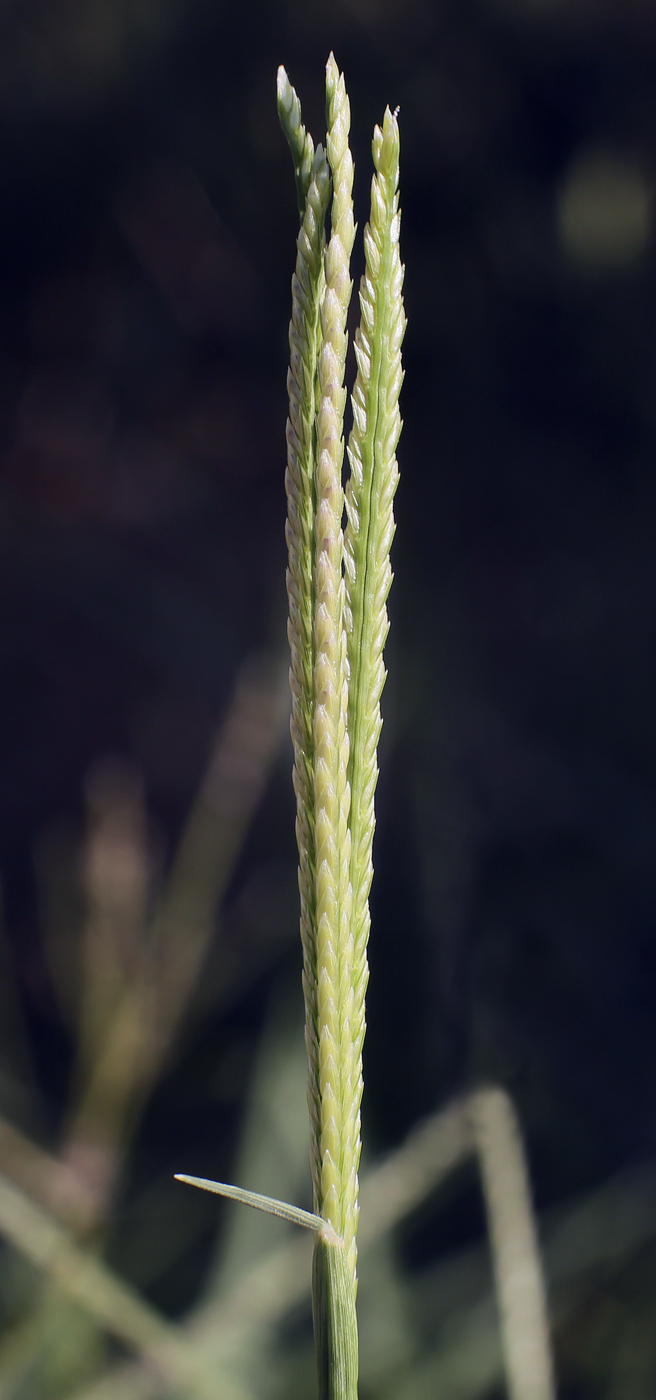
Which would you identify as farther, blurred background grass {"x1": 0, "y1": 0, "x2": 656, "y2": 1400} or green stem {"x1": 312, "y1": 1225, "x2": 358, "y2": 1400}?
blurred background grass {"x1": 0, "y1": 0, "x2": 656, "y2": 1400}

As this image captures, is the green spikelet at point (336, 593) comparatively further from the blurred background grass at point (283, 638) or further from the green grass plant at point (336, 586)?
the blurred background grass at point (283, 638)

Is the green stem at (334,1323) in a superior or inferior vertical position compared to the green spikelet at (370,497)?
inferior

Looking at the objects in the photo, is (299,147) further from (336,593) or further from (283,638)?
(283,638)

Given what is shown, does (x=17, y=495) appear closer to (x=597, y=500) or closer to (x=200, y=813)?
(x=200, y=813)

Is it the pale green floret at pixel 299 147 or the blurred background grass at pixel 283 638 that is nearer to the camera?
the pale green floret at pixel 299 147

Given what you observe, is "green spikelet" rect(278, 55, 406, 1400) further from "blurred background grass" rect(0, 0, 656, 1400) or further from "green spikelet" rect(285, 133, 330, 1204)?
"blurred background grass" rect(0, 0, 656, 1400)

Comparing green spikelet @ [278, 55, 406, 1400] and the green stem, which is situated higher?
green spikelet @ [278, 55, 406, 1400]

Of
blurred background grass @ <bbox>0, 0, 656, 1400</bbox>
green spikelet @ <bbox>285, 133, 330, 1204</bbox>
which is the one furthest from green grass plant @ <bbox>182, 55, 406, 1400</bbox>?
blurred background grass @ <bbox>0, 0, 656, 1400</bbox>

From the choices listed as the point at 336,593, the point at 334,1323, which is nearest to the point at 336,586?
the point at 336,593

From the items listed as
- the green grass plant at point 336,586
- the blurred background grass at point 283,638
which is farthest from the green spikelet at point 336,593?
the blurred background grass at point 283,638
